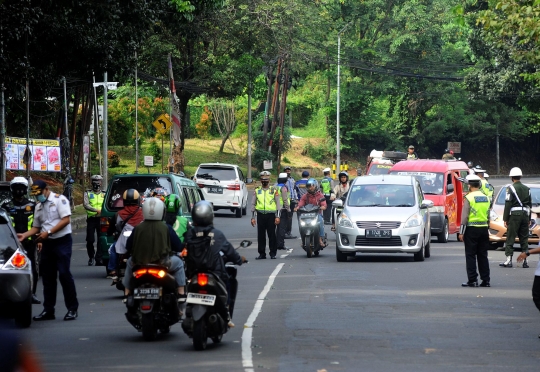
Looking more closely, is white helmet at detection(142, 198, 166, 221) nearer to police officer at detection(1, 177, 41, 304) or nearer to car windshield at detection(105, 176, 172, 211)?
police officer at detection(1, 177, 41, 304)

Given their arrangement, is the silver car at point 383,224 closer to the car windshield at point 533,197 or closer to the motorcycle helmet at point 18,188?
the car windshield at point 533,197

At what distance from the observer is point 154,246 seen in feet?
37.3

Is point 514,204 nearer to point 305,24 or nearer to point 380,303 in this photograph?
point 380,303

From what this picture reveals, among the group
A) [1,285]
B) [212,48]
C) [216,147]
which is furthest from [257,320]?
[216,147]

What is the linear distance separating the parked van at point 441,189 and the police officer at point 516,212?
224 inches

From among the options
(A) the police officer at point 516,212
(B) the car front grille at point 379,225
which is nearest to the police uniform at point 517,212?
(A) the police officer at point 516,212

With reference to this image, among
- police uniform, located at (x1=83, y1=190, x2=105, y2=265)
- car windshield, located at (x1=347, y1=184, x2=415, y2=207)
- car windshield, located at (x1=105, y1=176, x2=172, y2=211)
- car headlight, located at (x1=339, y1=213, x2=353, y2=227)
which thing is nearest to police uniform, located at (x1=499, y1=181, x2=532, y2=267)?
car windshield, located at (x1=347, y1=184, x2=415, y2=207)

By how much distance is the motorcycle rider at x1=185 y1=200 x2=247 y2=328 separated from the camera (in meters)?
10.7

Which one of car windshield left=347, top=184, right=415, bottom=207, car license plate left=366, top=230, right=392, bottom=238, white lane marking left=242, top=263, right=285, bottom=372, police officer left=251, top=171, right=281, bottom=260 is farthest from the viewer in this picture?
car windshield left=347, top=184, right=415, bottom=207

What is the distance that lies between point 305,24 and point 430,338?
3972 centimetres

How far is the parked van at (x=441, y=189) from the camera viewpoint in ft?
90.0

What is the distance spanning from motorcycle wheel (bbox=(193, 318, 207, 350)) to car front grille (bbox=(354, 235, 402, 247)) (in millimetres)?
10962

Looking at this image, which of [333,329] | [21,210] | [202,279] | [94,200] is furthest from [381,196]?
[202,279]

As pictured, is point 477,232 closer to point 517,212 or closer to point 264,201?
point 517,212
